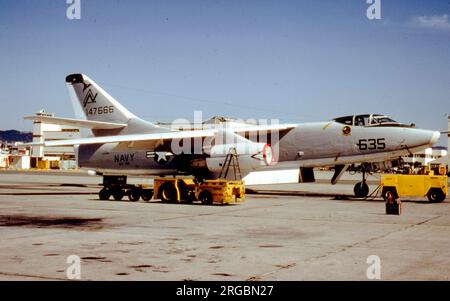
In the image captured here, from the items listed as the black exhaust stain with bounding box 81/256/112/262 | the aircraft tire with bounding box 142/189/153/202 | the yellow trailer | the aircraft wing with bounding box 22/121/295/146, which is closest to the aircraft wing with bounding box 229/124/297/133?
the aircraft wing with bounding box 22/121/295/146

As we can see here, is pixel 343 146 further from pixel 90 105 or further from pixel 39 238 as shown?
pixel 39 238

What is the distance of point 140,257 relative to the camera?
8891 millimetres

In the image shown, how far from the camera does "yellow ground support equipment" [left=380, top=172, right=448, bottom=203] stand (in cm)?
2197

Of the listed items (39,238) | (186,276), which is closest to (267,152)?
(39,238)

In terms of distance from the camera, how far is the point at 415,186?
22297 millimetres

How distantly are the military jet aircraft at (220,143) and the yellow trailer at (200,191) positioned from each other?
2272 mm

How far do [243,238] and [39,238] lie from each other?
4.46 metres

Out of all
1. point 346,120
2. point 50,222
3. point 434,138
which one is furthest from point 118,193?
point 434,138

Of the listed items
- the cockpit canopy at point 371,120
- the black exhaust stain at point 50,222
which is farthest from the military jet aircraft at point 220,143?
the black exhaust stain at point 50,222

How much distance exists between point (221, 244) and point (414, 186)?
47.6 feet

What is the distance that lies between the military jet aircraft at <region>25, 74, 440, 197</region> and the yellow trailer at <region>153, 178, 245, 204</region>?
2.27 meters

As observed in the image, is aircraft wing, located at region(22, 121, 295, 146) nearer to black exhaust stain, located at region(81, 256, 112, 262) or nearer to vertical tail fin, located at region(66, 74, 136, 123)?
vertical tail fin, located at region(66, 74, 136, 123)

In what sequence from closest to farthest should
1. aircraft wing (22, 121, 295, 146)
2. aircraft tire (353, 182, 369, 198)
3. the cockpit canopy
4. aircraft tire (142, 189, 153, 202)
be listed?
aircraft tire (142, 189, 153, 202) < the cockpit canopy < aircraft wing (22, 121, 295, 146) < aircraft tire (353, 182, 369, 198)
